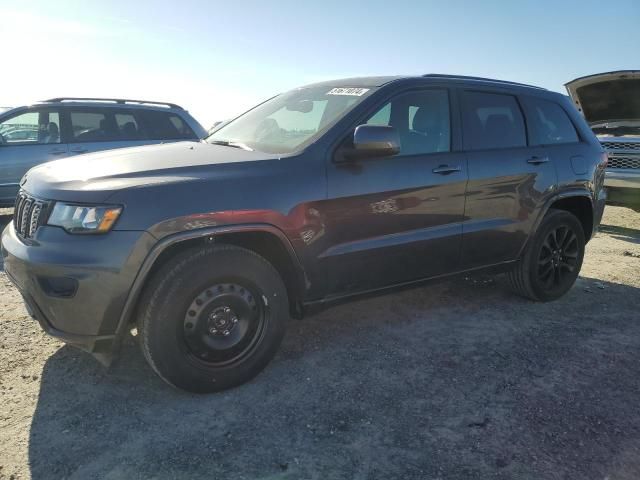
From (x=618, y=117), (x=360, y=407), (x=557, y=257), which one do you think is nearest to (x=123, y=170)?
(x=360, y=407)

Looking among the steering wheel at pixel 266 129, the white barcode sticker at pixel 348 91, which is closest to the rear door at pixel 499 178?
the white barcode sticker at pixel 348 91

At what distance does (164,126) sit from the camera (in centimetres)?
778

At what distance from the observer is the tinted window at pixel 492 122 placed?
12.5 feet

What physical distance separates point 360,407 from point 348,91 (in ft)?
6.93

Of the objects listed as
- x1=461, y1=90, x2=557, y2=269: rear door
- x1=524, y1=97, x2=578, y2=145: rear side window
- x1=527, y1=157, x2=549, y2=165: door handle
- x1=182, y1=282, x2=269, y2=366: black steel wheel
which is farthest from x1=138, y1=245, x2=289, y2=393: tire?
x1=524, y1=97, x2=578, y2=145: rear side window

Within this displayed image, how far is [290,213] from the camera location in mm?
2900

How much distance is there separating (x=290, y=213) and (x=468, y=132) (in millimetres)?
1698

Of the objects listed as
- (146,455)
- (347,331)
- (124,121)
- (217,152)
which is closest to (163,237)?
(217,152)

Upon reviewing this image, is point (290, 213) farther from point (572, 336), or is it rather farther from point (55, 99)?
point (55, 99)

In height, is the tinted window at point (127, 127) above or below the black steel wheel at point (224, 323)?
above

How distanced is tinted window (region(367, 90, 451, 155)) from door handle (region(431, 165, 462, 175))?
5.6 inches

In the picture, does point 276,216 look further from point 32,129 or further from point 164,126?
point 32,129

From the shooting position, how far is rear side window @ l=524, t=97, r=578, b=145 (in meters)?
4.25

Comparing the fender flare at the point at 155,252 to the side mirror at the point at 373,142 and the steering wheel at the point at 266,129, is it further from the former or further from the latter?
the steering wheel at the point at 266,129
